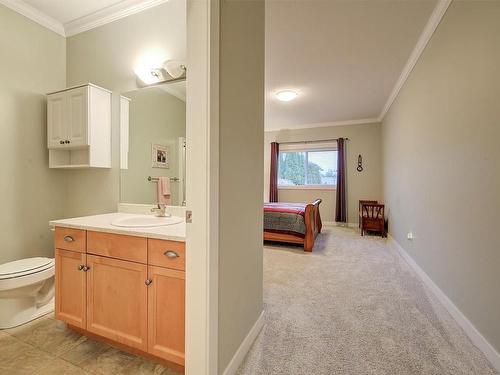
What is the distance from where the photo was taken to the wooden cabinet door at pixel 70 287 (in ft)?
4.93

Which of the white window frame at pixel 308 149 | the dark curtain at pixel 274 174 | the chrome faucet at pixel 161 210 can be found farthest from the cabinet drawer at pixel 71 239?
the white window frame at pixel 308 149

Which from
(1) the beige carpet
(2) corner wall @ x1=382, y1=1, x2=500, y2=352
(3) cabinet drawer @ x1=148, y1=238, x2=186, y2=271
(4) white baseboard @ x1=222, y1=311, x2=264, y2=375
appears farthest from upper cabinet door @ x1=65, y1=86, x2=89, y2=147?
(2) corner wall @ x1=382, y1=1, x2=500, y2=352

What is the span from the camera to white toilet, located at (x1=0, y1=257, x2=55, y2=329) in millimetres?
1643

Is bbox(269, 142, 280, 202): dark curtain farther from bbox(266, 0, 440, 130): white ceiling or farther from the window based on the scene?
bbox(266, 0, 440, 130): white ceiling

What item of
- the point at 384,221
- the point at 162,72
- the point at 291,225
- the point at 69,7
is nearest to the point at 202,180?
the point at 162,72

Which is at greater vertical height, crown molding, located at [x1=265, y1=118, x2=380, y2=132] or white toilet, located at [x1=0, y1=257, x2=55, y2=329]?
crown molding, located at [x1=265, y1=118, x2=380, y2=132]

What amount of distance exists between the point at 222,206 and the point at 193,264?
293mm

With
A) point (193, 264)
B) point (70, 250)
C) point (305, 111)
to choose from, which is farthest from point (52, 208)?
point (305, 111)

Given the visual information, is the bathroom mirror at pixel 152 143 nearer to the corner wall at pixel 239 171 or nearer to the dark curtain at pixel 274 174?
the corner wall at pixel 239 171

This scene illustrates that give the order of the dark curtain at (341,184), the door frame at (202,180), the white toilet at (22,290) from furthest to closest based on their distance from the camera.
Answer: the dark curtain at (341,184) → the white toilet at (22,290) → the door frame at (202,180)

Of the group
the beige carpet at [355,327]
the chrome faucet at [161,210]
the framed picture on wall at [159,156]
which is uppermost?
the framed picture on wall at [159,156]

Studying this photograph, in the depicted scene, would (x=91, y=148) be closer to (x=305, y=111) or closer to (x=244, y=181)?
(x=244, y=181)

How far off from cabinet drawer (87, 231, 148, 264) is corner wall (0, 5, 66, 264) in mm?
1285

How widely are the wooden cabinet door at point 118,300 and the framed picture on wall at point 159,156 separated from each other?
86cm
